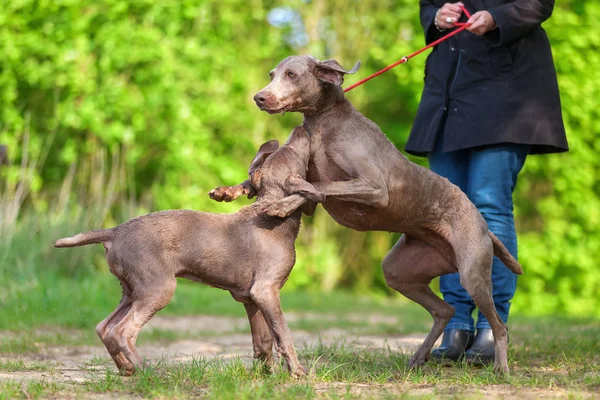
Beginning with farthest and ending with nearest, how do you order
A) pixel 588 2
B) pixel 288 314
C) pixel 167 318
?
pixel 588 2 → pixel 288 314 → pixel 167 318

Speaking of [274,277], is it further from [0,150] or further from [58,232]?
[58,232]

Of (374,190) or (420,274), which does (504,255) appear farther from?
(374,190)

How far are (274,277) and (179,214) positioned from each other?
0.64 metres

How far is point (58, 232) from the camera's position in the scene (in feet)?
34.9

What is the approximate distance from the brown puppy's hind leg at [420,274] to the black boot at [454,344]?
11.4 inches

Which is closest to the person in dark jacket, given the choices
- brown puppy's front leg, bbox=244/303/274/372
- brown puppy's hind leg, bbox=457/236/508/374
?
brown puppy's hind leg, bbox=457/236/508/374

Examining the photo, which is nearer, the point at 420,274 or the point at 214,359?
the point at 214,359

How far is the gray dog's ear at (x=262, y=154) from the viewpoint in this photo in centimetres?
504

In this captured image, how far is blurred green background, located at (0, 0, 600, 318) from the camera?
13305 mm

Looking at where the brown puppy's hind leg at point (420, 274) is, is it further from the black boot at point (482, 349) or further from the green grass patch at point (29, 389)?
the green grass patch at point (29, 389)

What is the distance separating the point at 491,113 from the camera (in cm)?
577

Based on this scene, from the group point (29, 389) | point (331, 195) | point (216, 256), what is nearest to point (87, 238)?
point (216, 256)

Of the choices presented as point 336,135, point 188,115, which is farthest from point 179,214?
point 188,115

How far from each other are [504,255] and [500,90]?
1136 mm
